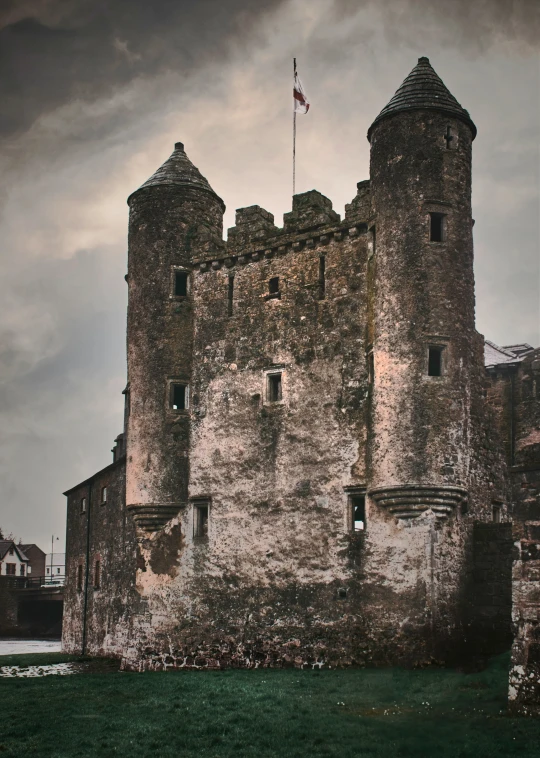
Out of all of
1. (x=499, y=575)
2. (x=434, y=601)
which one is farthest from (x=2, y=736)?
(x=499, y=575)

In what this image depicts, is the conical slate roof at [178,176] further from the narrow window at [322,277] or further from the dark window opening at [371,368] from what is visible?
the dark window opening at [371,368]

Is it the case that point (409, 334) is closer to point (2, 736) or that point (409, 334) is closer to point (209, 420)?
point (209, 420)

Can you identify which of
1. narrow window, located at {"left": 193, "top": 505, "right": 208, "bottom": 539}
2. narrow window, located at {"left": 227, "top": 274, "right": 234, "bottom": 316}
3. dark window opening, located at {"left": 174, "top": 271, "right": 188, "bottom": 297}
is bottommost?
narrow window, located at {"left": 193, "top": 505, "right": 208, "bottom": 539}

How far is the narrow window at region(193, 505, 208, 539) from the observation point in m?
30.1

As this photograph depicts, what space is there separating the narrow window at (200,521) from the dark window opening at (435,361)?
843 cm

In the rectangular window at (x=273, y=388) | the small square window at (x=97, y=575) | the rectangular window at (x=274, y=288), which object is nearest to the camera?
the rectangular window at (x=273, y=388)

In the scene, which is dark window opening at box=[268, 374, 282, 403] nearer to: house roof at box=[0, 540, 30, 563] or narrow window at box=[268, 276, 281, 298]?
narrow window at box=[268, 276, 281, 298]

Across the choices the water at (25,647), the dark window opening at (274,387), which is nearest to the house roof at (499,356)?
the dark window opening at (274,387)

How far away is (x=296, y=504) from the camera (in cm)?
2805

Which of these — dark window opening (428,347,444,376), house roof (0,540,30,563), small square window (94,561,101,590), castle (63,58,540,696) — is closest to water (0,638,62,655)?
small square window (94,561,101,590)

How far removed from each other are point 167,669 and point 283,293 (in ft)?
38.3

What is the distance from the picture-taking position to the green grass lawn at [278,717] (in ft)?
54.5

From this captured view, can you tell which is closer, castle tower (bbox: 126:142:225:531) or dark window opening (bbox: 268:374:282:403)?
dark window opening (bbox: 268:374:282:403)

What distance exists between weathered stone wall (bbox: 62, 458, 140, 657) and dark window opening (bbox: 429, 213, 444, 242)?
584 inches
